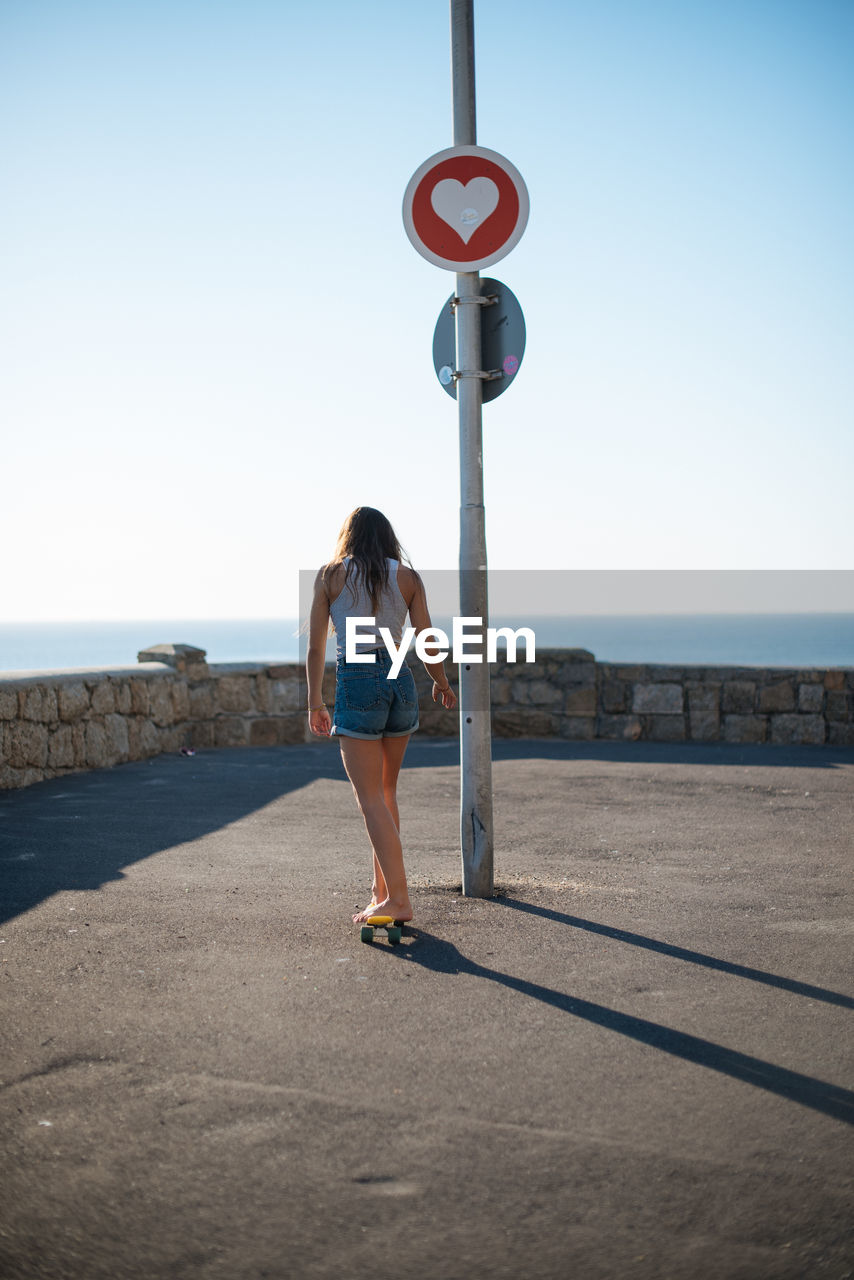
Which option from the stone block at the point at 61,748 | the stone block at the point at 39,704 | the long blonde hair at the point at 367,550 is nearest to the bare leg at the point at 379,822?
the long blonde hair at the point at 367,550

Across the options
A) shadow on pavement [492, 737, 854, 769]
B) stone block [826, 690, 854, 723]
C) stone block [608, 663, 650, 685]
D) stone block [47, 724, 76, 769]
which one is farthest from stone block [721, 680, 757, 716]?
stone block [47, 724, 76, 769]

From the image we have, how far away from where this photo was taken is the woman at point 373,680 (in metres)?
4.42

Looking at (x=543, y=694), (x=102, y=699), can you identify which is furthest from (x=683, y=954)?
(x=543, y=694)

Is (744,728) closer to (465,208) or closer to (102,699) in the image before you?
(102,699)

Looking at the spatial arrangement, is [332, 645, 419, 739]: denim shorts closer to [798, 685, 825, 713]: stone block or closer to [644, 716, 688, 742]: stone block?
[644, 716, 688, 742]: stone block

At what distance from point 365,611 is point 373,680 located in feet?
0.96

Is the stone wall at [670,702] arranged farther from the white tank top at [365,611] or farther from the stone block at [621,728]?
the white tank top at [365,611]

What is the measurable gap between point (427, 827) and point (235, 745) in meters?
5.18

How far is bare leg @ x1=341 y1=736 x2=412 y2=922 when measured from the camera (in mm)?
4371

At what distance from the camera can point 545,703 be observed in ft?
38.8

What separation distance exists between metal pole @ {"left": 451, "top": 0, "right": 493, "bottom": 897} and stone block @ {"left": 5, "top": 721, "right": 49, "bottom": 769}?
463cm

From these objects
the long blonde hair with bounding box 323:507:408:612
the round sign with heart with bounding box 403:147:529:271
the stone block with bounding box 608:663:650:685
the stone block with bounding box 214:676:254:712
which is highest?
the round sign with heart with bounding box 403:147:529:271

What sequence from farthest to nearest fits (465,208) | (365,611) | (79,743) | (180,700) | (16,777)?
(180,700)
(79,743)
(16,777)
(465,208)
(365,611)

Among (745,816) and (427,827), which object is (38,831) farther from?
(745,816)
